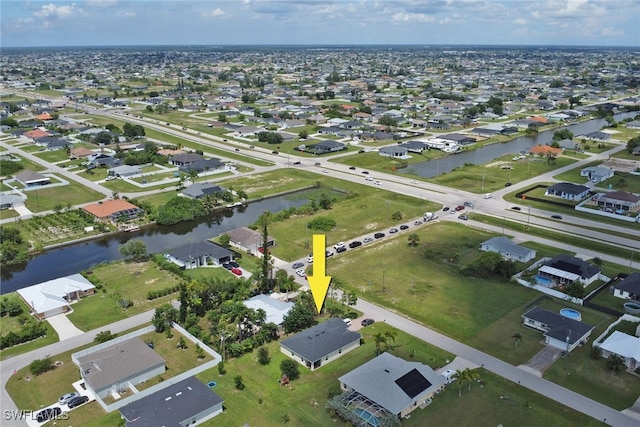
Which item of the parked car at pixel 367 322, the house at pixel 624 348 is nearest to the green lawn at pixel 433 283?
the parked car at pixel 367 322

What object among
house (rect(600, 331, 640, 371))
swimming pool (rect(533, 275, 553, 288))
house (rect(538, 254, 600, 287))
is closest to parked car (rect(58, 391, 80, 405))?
house (rect(600, 331, 640, 371))

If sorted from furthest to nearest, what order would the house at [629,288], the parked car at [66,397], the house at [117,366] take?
the house at [629,288] < the house at [117,366] < the parked car at [66,397]

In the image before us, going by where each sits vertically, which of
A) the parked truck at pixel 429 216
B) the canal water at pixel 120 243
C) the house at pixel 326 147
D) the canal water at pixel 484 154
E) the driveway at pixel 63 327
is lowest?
the canal water at pixel 120 243

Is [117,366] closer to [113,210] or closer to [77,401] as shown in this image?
[77,401]

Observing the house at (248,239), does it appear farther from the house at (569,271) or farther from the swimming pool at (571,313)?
the swimming pool at (571,313)

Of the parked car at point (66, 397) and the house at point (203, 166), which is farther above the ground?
the house at point (203, 166)

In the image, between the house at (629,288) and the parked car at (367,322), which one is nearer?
the parked car at (367,322)

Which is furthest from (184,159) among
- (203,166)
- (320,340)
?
(320,340)

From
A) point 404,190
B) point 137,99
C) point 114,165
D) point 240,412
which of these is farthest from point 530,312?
point 137,99

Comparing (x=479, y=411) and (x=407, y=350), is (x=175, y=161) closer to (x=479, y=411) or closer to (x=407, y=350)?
(x=407, y=350)
